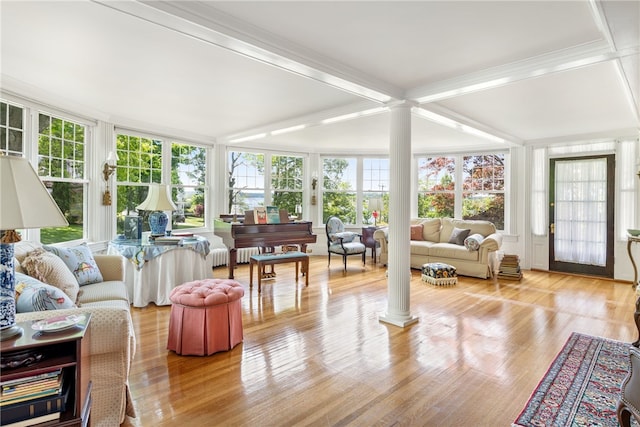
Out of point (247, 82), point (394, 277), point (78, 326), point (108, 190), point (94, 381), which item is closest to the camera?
point (78, 326)

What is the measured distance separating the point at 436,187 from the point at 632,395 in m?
6.59

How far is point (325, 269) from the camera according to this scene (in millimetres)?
6742

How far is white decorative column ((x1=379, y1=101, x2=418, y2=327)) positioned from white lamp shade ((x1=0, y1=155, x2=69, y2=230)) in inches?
122

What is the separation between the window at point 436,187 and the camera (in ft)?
25.8

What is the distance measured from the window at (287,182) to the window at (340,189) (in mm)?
680

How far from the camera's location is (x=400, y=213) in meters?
3.88

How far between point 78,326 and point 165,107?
3.72 m

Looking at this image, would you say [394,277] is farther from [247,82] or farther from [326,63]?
[247,82]

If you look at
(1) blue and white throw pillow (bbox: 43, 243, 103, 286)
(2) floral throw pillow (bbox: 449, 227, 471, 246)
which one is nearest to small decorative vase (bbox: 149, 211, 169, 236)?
(1) blue and white throw pillow (bbox: 43, 243, 103, 286)

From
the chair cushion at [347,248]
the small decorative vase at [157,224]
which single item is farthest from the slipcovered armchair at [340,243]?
the small decorative vase at [157,224]

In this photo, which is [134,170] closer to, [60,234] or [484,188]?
[60,234]

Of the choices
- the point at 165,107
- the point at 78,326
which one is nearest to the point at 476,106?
the point at 165,107

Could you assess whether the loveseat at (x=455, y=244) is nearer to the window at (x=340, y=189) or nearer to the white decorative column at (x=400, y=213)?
the window at (x=340, y=189)

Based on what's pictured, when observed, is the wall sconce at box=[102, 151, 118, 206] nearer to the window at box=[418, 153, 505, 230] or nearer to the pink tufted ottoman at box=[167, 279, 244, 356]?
the pink tufted ottoman at box=[167, 279, 244, 356]
